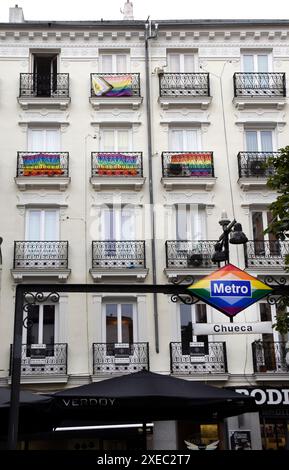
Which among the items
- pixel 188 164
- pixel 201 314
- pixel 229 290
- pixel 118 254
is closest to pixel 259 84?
pixel 188 164

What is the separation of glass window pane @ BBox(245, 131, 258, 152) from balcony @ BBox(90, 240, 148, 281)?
493 centimetres

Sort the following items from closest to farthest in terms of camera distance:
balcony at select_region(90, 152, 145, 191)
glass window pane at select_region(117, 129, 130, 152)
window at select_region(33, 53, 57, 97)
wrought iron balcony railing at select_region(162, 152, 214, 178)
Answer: balcony at select_region(90, 152, 145, 191) → wrought iron balcony railing at select_region(162, 152, 214, 178) → glass window pane at select_region(117, 129, 130, 152) → window at select_region(33, 53, 57, 97)

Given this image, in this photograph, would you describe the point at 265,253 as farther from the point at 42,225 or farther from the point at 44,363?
the point at 44,363

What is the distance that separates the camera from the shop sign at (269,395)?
18.1m

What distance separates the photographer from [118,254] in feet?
63.8

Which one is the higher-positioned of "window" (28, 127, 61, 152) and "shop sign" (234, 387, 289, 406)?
"window" (28, 127, 61, 152)

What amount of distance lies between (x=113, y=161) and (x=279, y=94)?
6.05 metres

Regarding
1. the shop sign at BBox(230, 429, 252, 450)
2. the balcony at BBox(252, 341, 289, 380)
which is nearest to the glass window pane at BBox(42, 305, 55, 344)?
the shop sign at BBox(230, 429, 252, 450)

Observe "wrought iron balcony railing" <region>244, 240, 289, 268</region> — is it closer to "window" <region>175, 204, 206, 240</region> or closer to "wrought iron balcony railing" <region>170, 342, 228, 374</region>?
"window" <region>175, 204, 206, 240</region>

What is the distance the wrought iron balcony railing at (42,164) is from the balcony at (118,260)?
2.70 metres

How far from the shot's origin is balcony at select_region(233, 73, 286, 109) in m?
21.1

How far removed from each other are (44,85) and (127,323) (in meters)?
8.46

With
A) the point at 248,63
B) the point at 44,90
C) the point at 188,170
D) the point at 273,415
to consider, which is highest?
the point at 248,63
